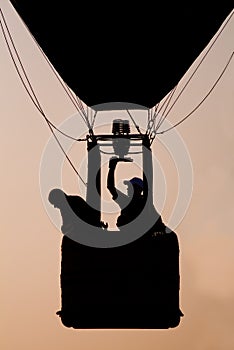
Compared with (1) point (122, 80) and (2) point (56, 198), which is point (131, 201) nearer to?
(2) point (56, 198)

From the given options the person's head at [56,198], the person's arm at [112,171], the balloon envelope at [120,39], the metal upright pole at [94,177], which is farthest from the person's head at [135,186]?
the balloon envelope at [120,39]

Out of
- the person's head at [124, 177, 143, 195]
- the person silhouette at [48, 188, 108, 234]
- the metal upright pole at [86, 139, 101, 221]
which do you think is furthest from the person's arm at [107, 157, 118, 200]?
the person silhouette at [48, 188, 108, 234]

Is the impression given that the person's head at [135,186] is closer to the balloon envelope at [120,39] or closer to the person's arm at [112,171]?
the person's arm at [112,171]

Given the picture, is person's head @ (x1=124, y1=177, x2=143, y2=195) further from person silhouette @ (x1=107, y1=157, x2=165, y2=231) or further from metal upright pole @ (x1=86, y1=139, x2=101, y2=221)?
metal upright pole @ (x1=86, y1=139, x2=101, y2=221)

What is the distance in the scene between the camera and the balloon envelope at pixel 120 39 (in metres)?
9.46

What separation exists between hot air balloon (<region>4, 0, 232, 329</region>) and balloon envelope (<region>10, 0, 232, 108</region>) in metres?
0.01

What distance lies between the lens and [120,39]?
32.1ft

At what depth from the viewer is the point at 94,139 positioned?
1123cm

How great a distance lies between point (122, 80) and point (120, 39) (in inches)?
31.8

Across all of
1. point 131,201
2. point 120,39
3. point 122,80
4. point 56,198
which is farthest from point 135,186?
point 120,39

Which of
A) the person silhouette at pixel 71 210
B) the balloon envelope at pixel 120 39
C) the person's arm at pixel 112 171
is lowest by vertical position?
the person silhouette at pixel 71 210

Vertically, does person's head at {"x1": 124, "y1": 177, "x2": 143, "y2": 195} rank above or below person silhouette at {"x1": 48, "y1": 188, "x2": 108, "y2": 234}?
above

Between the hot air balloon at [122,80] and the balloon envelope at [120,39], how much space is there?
1cm

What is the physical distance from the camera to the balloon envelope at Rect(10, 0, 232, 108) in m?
9.46
